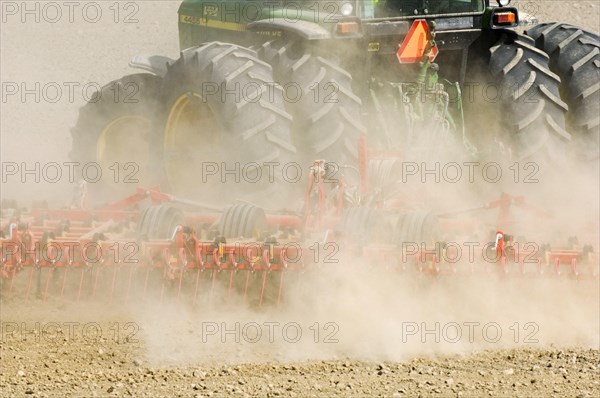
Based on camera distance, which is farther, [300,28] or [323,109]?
[300,28]

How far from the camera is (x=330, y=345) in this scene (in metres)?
5.45

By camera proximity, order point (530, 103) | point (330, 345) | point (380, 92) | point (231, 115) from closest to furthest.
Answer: point (330, 345), point (231, 115), point (530, 103), point (380, 92)

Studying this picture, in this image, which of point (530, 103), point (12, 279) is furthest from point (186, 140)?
point (530, 103)

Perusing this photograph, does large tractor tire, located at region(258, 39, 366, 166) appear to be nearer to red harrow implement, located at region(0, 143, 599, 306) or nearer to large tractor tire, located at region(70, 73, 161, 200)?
red harrow implement, located at region(0, 143, 599, 306)

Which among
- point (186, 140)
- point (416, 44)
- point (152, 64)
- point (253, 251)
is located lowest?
point (253, 251)

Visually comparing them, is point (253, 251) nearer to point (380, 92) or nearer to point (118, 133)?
point (380, 92)

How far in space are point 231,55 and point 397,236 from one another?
193 cm

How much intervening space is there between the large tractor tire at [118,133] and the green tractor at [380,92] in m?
0.76

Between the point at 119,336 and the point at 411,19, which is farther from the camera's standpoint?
the point at 411,19

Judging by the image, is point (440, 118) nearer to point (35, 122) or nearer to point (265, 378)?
point (265, 378)

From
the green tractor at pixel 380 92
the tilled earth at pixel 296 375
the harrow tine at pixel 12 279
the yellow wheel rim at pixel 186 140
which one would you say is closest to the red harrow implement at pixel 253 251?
the harrow tine at pixel 12 279

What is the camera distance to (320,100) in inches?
277

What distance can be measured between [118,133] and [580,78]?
3.79m

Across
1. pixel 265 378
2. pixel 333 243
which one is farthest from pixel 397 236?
pixel 265 378
